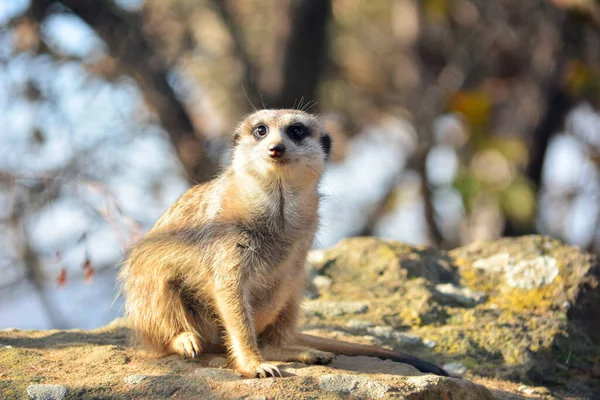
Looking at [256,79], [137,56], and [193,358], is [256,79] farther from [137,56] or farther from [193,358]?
[193,358]

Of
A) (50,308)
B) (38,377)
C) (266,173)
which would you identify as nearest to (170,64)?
(50,308)

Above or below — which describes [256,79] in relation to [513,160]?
above

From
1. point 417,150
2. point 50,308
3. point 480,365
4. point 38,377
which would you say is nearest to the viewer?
point 38,377

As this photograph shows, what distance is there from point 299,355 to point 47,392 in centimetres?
125

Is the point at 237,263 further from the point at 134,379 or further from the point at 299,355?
the point at 134,379

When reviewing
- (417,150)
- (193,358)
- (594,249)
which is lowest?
(594,249)

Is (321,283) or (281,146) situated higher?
(281,146)

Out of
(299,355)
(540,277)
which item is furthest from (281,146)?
(540,277)

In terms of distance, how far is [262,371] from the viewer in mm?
3459

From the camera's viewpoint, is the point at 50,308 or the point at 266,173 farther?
the point at 50,308

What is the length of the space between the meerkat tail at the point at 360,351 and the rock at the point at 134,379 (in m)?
1.06

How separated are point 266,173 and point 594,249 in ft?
29.0

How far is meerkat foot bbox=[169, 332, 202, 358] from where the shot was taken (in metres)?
3.86

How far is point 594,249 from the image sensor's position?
11.5m
